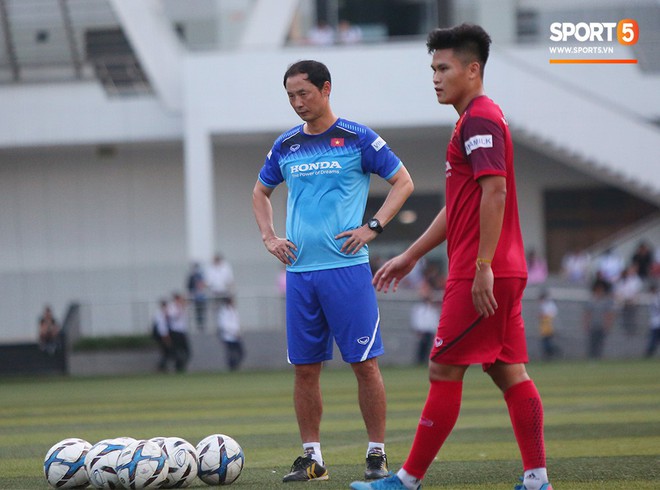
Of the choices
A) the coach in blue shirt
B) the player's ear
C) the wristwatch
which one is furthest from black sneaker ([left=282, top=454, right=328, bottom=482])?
the player's ear

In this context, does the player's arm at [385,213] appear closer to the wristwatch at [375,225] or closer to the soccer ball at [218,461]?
the wristwatch at [375,225]

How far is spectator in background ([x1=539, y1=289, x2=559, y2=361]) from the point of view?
89.2ft

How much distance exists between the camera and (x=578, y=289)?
3000 cm

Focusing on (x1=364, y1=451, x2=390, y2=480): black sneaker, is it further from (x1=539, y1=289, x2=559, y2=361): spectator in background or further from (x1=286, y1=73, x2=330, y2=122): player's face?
(x1=539, y1=289, x2=559, y2=361): spectator in background

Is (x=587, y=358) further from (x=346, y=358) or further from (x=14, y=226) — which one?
(x=346, y=358)

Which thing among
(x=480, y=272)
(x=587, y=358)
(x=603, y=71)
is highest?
(x=603, y=71)

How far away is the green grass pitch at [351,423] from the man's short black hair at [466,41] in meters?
2.40

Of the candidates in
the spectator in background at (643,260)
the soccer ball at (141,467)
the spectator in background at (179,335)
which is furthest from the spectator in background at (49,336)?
the soccer ball at (141,467)

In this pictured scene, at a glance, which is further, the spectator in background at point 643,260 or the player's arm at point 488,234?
the spectator in background at point 643,260

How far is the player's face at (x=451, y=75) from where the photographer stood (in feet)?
19.6

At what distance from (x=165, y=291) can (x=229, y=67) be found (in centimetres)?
748

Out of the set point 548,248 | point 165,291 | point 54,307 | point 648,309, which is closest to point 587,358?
point 648,309

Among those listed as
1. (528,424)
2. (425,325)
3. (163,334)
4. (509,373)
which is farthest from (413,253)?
(163,334)

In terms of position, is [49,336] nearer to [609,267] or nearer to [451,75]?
[609,267]
